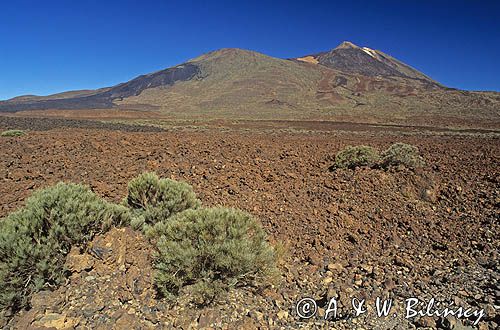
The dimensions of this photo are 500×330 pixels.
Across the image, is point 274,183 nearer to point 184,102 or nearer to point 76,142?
point 76,142

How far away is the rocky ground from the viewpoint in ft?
10.1

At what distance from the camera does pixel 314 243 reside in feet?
14.7

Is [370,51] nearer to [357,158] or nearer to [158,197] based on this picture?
[357,158]

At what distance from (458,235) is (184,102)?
3074 inches

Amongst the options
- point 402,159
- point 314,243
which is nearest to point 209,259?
point 314,243

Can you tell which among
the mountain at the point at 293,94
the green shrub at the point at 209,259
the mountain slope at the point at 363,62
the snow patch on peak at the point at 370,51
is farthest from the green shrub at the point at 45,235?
the snow patch on peak at the point at 370,51

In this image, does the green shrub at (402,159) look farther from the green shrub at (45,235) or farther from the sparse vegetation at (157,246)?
the green shrub at (45,235)

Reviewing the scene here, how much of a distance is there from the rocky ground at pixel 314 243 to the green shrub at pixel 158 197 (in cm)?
74

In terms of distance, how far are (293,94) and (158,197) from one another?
243ft

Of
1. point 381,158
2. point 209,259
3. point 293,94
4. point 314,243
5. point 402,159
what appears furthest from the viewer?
point 293,94

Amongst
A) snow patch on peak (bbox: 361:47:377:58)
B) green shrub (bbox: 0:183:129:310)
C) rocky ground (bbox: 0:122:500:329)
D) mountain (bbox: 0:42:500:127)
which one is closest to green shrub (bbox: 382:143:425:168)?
rocky ground (bbox: 0:122:500:329)

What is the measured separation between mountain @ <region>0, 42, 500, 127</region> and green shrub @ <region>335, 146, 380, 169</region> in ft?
107

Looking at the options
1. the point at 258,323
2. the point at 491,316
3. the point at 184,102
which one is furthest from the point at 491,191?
the point at 184,102

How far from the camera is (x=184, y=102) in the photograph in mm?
79000
